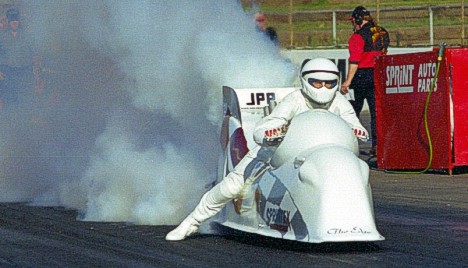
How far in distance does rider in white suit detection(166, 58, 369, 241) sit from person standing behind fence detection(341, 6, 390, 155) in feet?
27.6

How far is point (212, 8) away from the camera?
45.4 feet

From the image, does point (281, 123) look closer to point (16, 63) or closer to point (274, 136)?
point (274, 136)

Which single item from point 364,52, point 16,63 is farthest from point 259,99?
point 16,63

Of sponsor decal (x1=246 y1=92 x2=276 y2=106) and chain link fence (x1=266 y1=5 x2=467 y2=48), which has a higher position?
chain link fence (x1=266 y1=5 x2=467 y2=48)

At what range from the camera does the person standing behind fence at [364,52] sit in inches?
748

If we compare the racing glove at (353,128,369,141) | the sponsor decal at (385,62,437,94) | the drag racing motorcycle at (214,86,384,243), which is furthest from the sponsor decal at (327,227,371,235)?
the sponsor decal at (385,62,437,94)

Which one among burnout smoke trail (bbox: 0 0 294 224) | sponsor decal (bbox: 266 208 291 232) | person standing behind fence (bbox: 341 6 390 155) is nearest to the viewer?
sponsor decal (bbox: 266 208 291 232)

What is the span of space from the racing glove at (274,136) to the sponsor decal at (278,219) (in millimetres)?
553

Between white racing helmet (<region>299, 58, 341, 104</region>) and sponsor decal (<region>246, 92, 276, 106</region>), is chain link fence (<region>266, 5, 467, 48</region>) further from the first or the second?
white racing helmet (<region>299, 58, 341, 104</region>)

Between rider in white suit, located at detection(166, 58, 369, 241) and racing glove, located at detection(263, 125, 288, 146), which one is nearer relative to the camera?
racing glove, located at detection(263, 125, 288, 146)

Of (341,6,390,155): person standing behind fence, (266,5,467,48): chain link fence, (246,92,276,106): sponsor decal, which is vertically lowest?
(246,92,276,106): sponsor decal

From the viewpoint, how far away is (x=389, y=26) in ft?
110

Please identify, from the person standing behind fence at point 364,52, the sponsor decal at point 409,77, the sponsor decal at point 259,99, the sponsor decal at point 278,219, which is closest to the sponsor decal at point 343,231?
the sponsor decal at point 278,219

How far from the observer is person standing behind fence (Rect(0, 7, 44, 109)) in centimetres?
1706
